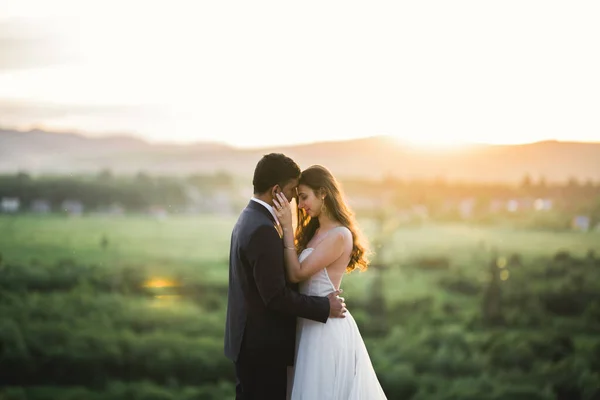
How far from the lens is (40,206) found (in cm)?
657

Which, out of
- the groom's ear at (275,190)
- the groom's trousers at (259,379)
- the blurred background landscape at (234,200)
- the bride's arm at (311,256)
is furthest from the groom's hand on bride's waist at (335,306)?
the blurred background landscape at (234,200)

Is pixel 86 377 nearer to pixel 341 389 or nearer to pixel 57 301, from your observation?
pixel 57 301

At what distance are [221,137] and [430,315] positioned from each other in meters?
2.51

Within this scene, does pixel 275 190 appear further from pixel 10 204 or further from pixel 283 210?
pixel 10 204

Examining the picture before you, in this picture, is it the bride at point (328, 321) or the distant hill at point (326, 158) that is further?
the distant hill at point (326, 158)

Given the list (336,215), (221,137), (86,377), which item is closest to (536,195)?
(221,137)

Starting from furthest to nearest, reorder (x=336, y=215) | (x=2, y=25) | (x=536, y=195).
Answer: (x=536, y=195) → (x=2, y=25) → (x=336, y=215)

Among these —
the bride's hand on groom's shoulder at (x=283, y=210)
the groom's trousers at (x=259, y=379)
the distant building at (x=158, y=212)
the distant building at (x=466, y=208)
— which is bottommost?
the groom's trousers at (x=259, y=379)

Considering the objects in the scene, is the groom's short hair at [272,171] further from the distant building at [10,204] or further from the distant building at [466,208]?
the distant building at [466,208]

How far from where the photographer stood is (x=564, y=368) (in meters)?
6.73

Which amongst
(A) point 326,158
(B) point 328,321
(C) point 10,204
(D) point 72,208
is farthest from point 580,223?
(C) point 10,204

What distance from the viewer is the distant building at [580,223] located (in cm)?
720

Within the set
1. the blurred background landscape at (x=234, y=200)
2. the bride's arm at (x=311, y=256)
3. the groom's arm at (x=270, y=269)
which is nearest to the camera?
the groom's arm at (x=270, y=269)

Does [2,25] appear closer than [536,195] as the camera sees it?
Yes
